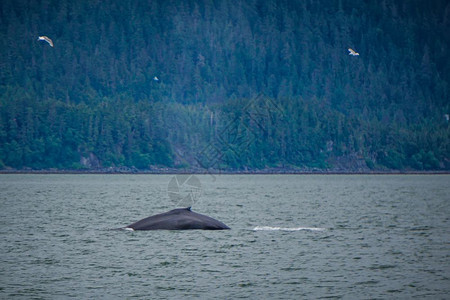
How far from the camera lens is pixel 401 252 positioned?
141 feet

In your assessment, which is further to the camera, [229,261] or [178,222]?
[178,222]

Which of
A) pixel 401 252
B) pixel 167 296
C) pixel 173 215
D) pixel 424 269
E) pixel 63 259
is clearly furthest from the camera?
pixel 173 215

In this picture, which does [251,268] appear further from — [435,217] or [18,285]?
[435,217]

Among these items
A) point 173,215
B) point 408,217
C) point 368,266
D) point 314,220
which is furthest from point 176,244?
point 408,217

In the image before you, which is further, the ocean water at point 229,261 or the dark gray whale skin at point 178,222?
the dark gray whale skin at point 178,222

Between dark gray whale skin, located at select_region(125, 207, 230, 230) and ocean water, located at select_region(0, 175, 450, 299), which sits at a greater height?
dark gray whale skin, located at select_region(125, 207, 230, 230)

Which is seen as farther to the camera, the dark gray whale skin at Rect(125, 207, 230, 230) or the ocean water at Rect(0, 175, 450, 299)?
the dark gray whale skin at Rect(125, 207, 230, 230)

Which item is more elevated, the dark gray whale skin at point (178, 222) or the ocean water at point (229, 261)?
the dark gray whale skin at point (178, 222)

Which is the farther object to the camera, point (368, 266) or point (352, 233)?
point (352, 233)

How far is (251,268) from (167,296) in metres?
7.82

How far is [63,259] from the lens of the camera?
39.6m

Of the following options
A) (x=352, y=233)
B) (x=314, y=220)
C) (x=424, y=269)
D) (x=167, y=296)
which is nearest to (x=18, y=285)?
(x=167, y=296)

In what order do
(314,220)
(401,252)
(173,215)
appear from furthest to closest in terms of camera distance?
(314,220)
(173,215)
(401,252)

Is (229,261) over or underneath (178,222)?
underneath
